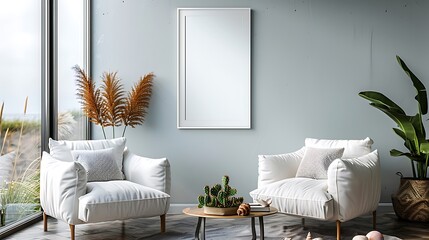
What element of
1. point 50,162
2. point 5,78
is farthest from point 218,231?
point 5,78

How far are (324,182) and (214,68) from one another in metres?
1.86

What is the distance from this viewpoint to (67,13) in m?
6.02

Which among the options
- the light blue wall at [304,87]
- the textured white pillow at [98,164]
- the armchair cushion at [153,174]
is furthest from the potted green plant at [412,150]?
the textured white pillow at [98,164]

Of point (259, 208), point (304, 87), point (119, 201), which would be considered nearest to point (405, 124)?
point (304, 87)

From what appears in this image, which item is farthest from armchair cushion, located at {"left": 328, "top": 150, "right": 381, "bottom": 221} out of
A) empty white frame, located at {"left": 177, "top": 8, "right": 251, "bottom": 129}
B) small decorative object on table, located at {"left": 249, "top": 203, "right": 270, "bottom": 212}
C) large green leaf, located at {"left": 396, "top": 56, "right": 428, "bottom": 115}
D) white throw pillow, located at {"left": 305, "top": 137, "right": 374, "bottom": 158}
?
empty white frame, located at {"left": 177, "top": 8, "right": 251, "bottom": 129}

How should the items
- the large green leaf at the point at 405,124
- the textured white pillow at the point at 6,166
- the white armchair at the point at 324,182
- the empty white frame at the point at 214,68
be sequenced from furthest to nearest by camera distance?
the empty white frame at the point at 214,68 < the large green leaf at the point at 405,124 < the white armchair at the point at 324,182 < the textured white pillow at the point at 6,166

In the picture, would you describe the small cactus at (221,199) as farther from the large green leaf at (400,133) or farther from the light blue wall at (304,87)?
the large green leaf at (400,133)

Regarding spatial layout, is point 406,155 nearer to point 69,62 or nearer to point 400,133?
point 400,133

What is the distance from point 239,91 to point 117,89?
4.09 ft

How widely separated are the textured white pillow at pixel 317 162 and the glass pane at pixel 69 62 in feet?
7.60

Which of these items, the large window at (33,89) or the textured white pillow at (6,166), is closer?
the textured white pillow at (6,166)

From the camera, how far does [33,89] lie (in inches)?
211

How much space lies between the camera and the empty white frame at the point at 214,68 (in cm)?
630

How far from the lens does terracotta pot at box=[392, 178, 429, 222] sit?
18.6 feet
